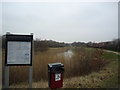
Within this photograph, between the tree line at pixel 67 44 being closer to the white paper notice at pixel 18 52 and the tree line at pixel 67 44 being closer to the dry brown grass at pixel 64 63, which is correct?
the dry brown grass at pixel 64 63

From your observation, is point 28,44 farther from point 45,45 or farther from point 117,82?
point 117,82

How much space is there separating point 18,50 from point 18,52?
5 cm

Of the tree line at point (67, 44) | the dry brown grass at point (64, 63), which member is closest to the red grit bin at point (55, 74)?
the dry brown grass at point (64, 63)

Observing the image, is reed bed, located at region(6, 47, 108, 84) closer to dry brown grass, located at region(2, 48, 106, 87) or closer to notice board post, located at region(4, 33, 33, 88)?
dry brown grass, located at region(2, 48, 106, 87)

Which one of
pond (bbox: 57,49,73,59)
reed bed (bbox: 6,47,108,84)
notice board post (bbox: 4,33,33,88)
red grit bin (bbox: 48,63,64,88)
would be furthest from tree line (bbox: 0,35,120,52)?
red grit bin (bbox: 48,63,64,88)

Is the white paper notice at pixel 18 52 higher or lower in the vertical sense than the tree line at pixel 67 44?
lower

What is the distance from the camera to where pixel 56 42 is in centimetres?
521

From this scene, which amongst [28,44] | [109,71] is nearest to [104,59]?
[109,71]

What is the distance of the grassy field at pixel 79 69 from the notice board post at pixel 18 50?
1.28 meters

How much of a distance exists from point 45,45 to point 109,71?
3.28 m

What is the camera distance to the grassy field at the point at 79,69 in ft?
15.0

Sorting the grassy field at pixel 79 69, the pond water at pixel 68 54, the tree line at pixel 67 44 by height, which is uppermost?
the tree line at pixel 67 44

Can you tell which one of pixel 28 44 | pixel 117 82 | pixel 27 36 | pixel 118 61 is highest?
pixel 27 36

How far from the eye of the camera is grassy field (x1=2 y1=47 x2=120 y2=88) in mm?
4574
